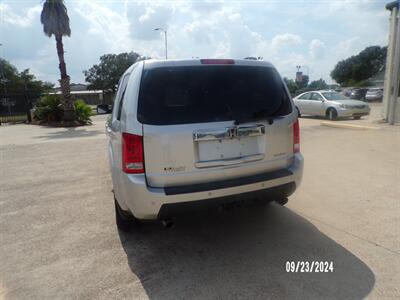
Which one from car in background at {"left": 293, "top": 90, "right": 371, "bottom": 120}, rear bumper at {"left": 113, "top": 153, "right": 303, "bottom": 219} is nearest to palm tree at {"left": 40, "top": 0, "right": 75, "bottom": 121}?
car in background at {"left": 293, "top": 90, "right": 371, "bottom": 120}

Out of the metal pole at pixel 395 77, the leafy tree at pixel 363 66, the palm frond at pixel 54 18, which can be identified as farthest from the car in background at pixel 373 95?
the leafy tree at pixel 363 66

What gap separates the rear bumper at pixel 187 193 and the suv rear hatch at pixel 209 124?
0.24ft

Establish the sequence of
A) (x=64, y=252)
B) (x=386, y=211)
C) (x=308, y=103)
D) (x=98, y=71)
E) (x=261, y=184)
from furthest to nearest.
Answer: (x=98, y=71) → (x=308, y=103) → (x=386, y=211) → (x=64, y=252) → (x=261, y=184)

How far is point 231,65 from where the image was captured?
316 centimetres

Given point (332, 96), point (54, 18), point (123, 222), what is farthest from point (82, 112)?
point (123, 222)

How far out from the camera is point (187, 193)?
9.05ft

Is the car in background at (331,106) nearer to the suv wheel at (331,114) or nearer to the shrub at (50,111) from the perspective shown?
the suv wheel at (331,114)

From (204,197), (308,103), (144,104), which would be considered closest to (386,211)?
(204,197)

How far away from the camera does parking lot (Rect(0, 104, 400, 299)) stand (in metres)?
2.67

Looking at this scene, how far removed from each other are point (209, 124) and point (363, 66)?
276 ft

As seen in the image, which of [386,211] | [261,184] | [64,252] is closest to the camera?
[261,184]

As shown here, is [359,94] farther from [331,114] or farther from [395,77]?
[395,77]

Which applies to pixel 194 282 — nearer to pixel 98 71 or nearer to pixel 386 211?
pixel 386 211

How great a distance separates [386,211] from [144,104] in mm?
3388
